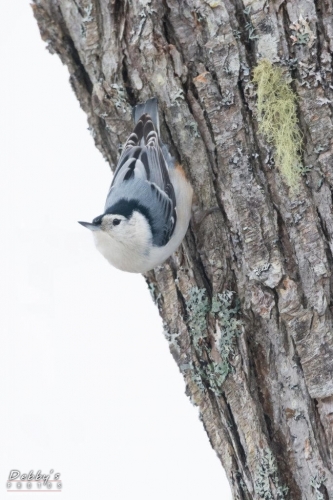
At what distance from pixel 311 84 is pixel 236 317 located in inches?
31.7

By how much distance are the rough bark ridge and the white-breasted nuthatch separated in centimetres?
7

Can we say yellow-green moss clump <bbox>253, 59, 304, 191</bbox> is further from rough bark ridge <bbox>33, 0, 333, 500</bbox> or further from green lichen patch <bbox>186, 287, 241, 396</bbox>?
green lichen patch <bbox>186, 287, 241, 396</bbox>

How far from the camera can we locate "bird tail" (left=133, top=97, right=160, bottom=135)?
2153 mm

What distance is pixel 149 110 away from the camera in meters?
2.18

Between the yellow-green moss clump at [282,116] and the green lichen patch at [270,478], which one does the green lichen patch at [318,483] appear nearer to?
the green lichen patch at [270,478]

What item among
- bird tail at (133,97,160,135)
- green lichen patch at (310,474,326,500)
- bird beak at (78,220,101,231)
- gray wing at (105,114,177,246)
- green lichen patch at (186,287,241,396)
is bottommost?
green lichen patch at (310,474,326,500)

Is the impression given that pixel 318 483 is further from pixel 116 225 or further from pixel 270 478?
pixel 116 225

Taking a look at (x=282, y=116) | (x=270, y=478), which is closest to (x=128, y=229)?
(x=282, y=116)

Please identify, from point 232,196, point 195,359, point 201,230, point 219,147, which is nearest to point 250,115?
point 219,147

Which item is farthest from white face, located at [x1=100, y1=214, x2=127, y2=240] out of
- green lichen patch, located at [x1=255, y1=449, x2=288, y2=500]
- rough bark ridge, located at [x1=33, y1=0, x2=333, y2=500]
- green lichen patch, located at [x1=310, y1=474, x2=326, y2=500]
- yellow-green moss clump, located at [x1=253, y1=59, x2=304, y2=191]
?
green lichen patch, located at [x1=310, y1=474, x2=326, y2=500]

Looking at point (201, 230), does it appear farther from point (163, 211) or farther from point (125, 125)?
point (125, 125)

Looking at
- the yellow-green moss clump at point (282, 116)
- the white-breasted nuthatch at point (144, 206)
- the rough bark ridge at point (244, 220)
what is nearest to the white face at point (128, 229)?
the white-breasted nuthatch at point (144, 206)

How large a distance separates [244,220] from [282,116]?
1.17 ft

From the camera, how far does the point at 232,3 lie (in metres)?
2.01
